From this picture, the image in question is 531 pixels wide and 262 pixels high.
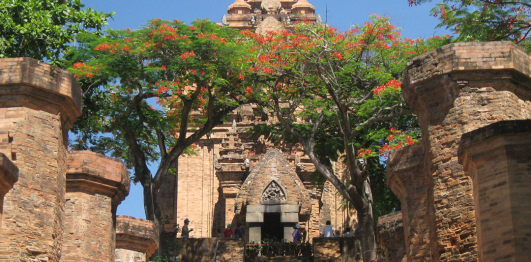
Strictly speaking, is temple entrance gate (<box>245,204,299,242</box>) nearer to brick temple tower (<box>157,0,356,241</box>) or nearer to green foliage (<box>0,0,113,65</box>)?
brick temple tower (<box>157,0,356,241</box>)

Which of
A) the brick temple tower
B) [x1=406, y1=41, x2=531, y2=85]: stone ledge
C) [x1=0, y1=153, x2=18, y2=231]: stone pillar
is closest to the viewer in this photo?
[x1=0, y1=153, x2=18, y2=231]: stone pillar

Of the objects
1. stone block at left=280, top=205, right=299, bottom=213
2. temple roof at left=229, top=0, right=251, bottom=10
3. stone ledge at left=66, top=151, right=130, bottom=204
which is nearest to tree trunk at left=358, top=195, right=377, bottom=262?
stone block at left=280, top=205, right=299, bottom=213

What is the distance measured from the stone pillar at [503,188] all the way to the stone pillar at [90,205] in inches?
234

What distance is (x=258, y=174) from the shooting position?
28734mm

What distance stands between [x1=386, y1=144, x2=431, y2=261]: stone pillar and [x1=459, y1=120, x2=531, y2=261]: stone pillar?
117 inches

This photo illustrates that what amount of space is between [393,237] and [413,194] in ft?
10.1

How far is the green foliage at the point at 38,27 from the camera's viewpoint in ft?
74.7

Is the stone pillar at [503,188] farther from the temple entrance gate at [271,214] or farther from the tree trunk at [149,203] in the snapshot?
the temple entrance gate at [271,214]

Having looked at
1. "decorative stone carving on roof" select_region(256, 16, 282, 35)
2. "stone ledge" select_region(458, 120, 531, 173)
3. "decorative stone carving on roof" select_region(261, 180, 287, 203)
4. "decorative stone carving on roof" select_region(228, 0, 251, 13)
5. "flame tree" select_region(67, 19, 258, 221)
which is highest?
"decorative stone carving on roof" select_region(228, 0, 251, 13)

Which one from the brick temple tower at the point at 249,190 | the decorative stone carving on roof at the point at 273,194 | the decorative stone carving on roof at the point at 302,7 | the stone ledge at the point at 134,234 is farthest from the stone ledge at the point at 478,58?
the decorative stone carving on roof at the point at 302,7

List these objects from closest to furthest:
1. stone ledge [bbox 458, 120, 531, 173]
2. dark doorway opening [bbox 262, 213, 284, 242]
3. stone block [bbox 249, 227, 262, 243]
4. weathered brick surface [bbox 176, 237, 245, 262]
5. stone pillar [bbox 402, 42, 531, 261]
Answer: stone ledge [bbox 458, 120, 531, 173], stone pillar [bbox 402, 42, 531, 261], weathered brick surface [bbox 176, 237, 245, 262], stone block [bbox 249, 227, 262, 243], dark doorway opening [bbox 262, 213, 284, 242]

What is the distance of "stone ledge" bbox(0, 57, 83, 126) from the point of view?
12125 millimetres

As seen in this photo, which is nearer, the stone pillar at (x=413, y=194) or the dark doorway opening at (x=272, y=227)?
the stone pillar at (x=413, y=194)

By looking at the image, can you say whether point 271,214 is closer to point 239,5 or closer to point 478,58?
point 478,58
